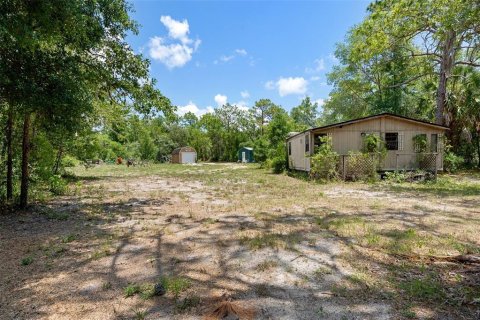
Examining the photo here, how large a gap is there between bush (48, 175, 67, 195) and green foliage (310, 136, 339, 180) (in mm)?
9675

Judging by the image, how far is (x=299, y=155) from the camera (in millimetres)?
17359

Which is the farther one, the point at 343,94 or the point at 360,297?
the point at 343,94

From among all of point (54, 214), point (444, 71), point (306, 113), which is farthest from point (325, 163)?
point (306, 113)

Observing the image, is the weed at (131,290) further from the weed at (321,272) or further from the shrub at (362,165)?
the shrub at (362,165)

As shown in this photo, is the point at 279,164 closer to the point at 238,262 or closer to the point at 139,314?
the point at 238,262

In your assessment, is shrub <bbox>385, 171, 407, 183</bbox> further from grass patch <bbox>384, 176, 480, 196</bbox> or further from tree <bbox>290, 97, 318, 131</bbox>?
tree <bbox>290, 97, 318, 131</bbox>

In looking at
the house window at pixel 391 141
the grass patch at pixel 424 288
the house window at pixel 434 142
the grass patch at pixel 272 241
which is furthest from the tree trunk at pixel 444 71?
the grass patch at pixel 424 288

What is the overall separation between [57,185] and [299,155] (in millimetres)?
12251

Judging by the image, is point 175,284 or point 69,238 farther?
point 69,238

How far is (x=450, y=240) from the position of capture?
4395mm

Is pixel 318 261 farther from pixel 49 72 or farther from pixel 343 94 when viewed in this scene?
pixel 343 94

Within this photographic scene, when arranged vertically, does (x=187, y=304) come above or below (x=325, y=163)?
below

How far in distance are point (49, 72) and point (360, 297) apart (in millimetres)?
6451

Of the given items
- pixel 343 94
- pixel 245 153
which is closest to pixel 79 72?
pixel 343 94
